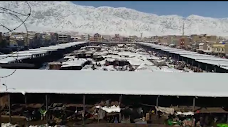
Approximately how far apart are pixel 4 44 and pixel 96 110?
43.3 metres

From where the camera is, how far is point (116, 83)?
1170 centimetres

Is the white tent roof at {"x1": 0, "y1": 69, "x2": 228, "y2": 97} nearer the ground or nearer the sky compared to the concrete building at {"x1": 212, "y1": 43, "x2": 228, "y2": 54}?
nearer the ground

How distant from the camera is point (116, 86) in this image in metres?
11.2

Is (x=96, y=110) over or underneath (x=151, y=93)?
underneath

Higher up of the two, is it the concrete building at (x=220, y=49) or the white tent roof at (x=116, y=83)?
the concrete building at (x=220, y=49)

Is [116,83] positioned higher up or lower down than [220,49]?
lower down

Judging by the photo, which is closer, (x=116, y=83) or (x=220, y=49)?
(x=116, y=83)

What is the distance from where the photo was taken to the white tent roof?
1062 centimetres

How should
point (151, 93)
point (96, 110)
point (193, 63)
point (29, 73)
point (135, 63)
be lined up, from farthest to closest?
1. point (193, 63)
2. point (135, 63)
3. point (29, 73)
4. point (96, 110)
5. point (151, 93)

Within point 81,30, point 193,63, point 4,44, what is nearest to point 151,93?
point 193,63

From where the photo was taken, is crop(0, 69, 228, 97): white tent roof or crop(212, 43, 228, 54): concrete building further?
crop(212, 43, 228, 54): concrete building

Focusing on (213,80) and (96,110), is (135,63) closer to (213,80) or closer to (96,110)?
(213,80)

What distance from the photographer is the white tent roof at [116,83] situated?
10.6 m

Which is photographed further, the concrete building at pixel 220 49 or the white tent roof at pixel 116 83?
Answer: the concrete building at pixel 220 49
